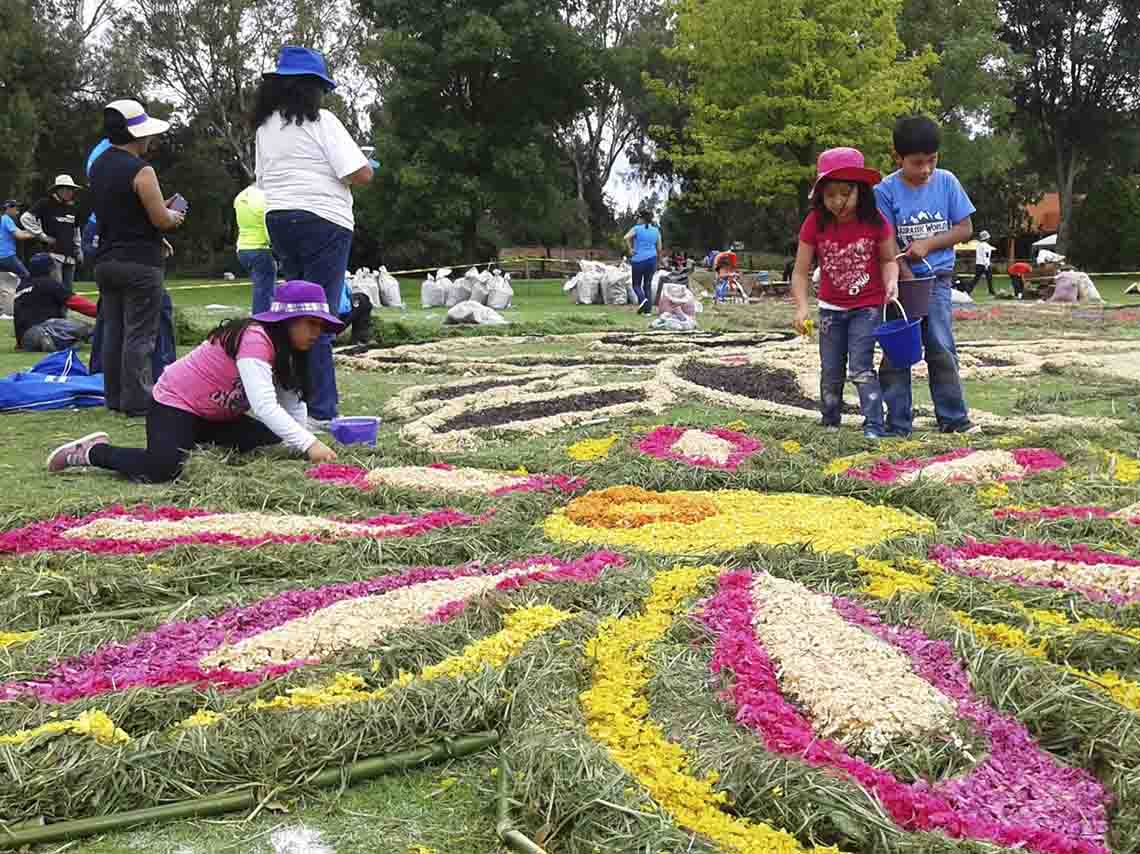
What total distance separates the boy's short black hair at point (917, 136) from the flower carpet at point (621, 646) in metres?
1.64

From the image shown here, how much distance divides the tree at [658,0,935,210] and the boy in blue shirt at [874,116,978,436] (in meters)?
21.2

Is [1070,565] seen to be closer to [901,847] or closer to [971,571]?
[971,571]

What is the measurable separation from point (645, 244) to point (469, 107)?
18.4 meters

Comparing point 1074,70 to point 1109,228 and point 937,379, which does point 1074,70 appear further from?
point 937,379

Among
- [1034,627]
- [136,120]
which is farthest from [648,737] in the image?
[136,120]

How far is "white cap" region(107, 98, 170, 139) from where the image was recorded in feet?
19.5

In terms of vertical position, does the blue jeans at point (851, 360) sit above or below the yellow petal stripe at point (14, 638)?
above

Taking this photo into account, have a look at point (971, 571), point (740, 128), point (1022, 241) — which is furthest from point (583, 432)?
point (1022, 241)

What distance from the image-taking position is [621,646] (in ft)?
8.30

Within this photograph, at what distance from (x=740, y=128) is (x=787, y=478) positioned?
25.1m

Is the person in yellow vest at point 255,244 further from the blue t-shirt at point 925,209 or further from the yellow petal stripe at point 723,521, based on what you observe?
the yellow petal stripe at point 723,521

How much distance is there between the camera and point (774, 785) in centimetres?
186

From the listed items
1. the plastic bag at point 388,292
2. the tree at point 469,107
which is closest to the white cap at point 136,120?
the plastic bag at point 388,292

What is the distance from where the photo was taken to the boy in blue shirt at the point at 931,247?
5.37 meters
